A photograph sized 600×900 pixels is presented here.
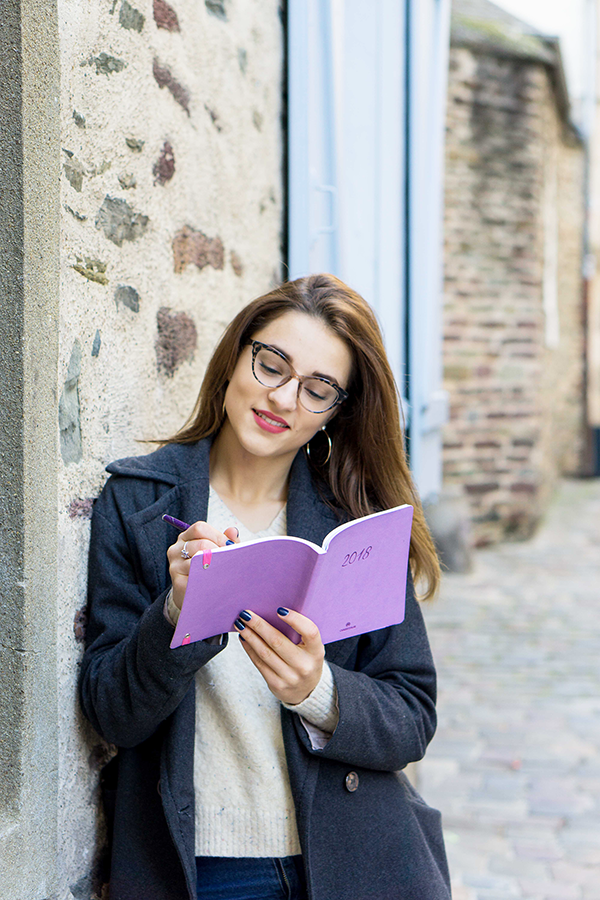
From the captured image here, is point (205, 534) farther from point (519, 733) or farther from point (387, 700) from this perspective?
point (519, 733)

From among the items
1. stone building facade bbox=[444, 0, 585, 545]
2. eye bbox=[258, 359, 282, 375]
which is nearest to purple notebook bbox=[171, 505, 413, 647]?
eye bbox=[258, 359, 282, 375]

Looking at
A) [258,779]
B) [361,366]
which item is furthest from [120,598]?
[361,366]

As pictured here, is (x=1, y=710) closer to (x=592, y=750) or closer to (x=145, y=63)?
(x=145, y=63)

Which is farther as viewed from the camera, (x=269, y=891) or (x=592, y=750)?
(x=592, y=750)

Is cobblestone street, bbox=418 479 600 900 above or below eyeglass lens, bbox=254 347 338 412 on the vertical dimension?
below

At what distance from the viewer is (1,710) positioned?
1502 millimetres

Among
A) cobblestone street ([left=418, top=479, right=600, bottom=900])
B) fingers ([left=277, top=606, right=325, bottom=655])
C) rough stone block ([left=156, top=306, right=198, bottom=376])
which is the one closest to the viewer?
fingers ([left=277, top=606, right=325, bottom=655])

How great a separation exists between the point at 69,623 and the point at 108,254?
2.35ft

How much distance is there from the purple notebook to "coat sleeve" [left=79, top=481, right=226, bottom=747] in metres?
0.07

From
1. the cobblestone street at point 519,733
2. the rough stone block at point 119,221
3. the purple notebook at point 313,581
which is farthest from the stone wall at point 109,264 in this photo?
the cobblestone street at point 519,733

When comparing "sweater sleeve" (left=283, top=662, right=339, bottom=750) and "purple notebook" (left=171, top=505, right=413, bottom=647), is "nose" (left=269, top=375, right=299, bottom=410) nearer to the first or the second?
"purple notebook" (left=171, top=505, right=413, bottom=647)

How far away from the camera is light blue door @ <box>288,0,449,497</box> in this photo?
3.23 m

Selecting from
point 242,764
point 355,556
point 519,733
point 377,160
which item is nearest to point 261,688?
point 242,764

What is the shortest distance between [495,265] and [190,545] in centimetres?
779
